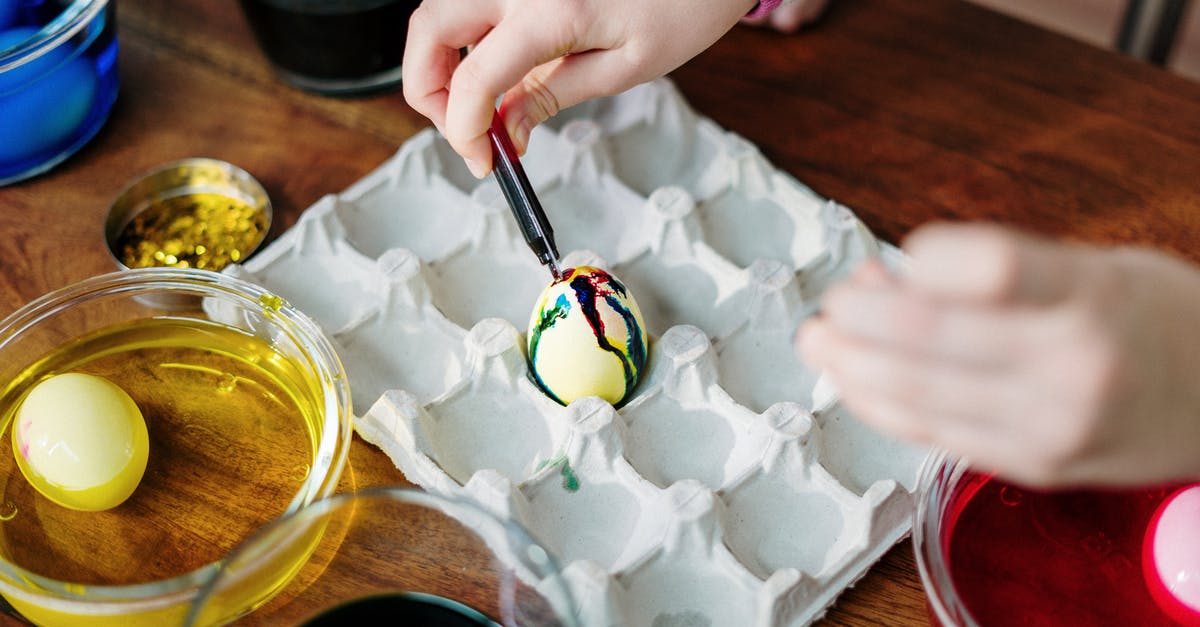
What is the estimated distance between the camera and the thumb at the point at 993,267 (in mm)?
421

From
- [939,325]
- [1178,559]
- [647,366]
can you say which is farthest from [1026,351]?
[647,366]

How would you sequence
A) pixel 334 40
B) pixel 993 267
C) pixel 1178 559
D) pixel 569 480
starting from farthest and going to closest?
pixel 334 40, pixel 569 480, pixel 1178 559, pixel 993 267

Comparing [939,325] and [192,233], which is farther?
[192,233]

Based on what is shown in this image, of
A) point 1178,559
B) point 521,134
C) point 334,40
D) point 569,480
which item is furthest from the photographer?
point 334,40

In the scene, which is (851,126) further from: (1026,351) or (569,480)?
(1026,351)

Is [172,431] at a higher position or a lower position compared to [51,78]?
lower

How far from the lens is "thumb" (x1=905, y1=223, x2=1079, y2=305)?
421mm

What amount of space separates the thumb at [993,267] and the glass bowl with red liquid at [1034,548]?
0.91 ft

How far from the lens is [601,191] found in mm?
965

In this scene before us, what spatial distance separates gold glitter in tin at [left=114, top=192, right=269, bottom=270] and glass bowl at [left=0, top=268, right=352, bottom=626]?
0.09 m

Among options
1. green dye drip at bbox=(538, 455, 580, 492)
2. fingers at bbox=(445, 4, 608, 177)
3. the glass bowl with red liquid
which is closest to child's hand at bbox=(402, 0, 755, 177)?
fingers at bbox=(445, 4, 608, 177)

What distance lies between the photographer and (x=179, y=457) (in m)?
0.79

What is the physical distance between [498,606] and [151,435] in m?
0.32

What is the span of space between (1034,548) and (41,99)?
0.89 meters
